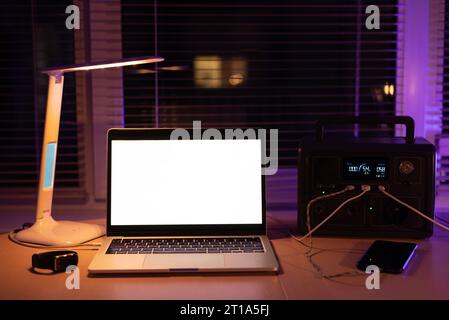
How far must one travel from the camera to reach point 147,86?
1.94m

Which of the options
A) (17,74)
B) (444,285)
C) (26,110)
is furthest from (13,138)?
(444,285)

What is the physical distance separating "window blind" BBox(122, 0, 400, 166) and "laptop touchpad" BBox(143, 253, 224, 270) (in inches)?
28.9

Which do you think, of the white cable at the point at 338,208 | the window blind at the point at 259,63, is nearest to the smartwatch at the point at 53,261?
the white cable at the point at 338,208

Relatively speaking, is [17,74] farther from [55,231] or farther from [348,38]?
[348,38]

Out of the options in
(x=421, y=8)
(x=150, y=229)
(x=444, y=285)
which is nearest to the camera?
(x=444, y=285)

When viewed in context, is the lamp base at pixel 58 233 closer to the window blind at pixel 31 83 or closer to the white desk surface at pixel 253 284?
the white desk surface at pixel 253 284

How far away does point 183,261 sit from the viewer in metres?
1.28

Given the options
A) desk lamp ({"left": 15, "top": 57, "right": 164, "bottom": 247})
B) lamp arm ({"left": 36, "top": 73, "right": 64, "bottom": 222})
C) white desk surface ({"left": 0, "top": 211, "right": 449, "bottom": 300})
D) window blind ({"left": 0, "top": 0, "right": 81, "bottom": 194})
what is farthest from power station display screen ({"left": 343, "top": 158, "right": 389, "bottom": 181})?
window blind ({"left": 0, "top": 0, "right": 81, "bottom": 194})

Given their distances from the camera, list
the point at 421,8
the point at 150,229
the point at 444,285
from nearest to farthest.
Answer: the point at 444,285 < the point at 150,229 < the point at 421,8

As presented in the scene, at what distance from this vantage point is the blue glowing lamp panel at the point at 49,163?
1.54m

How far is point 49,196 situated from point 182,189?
0.40 metres

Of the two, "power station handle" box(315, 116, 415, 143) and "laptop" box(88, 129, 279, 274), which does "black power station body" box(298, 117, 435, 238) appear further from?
"laptop" box(88, 129, 279, 274)

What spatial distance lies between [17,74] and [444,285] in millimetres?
1557

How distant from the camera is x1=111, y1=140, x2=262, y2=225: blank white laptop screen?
4.93 feet
